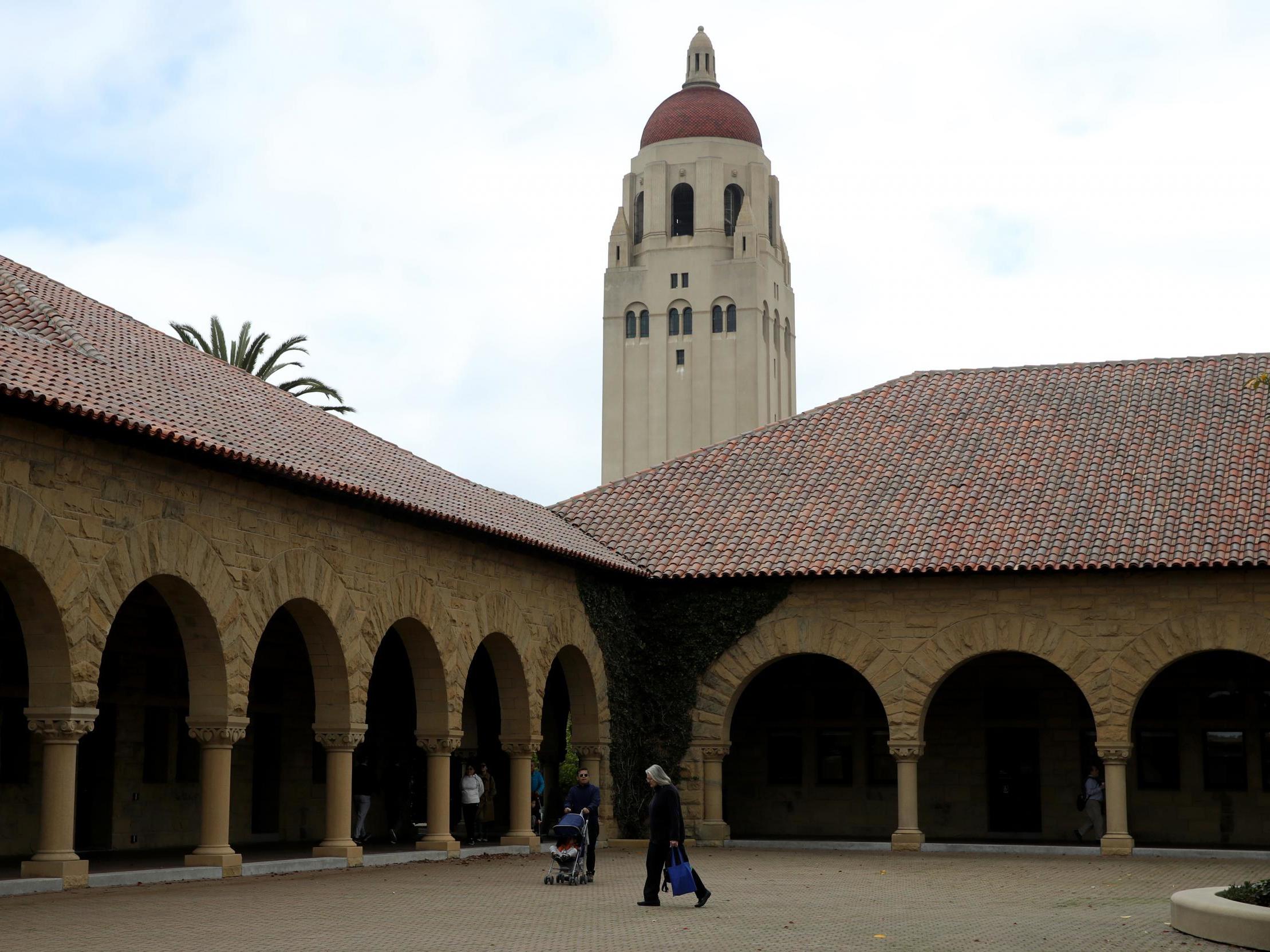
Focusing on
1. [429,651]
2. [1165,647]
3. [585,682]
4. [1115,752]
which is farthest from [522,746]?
[1165,647]

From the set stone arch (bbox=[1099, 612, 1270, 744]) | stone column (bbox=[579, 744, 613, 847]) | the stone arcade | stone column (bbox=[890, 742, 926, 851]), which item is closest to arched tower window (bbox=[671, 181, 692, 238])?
the stone arcade

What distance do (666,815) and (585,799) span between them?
3.16 meters

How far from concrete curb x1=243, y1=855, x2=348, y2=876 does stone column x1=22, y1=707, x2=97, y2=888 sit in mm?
2738

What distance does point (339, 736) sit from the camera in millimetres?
19453

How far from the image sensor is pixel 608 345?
251 feet

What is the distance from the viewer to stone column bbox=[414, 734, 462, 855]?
2125cm

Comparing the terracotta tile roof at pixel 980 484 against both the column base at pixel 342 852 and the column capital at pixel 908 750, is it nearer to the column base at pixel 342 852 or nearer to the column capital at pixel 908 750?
the column capital at pixel 908 750

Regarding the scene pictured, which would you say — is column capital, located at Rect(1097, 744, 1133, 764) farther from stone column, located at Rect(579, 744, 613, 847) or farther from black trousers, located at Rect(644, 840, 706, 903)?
black trousers, located at Rect(644, 840, 706, 903)

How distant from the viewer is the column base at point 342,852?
1909 centimetres

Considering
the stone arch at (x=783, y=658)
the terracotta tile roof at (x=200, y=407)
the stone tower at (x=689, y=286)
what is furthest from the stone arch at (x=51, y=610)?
the stone tower at (x=689, y=286)

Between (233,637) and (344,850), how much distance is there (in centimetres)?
332

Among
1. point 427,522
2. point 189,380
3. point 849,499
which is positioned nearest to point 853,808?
point 849,499

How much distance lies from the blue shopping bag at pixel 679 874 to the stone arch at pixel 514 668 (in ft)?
27.1

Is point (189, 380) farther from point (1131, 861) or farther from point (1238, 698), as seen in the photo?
point (1238, 698)
